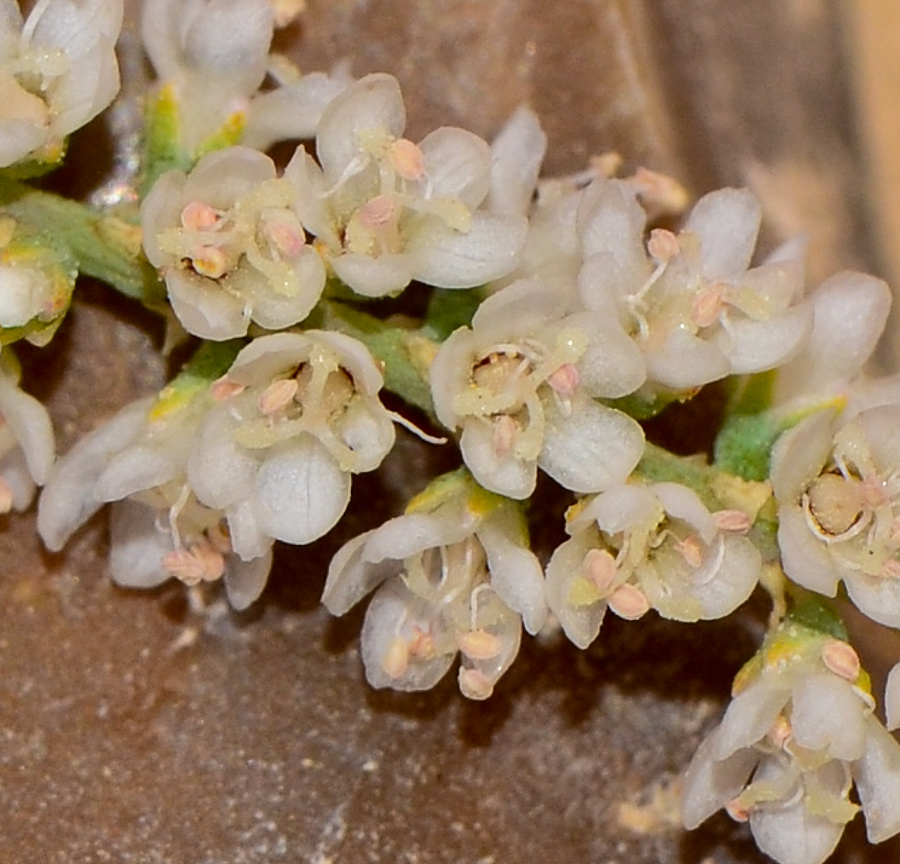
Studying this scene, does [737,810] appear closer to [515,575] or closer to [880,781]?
[880,781]

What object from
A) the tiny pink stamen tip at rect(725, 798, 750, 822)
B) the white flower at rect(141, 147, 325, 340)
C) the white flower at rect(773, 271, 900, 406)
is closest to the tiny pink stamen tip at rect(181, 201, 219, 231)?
the white flower at rect(141, 147, 325, 340)

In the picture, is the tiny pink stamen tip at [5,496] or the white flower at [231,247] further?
the tiny pink stamen tip at [5,496]

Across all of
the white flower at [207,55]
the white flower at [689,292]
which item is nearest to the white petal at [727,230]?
the white flower at [689,292]

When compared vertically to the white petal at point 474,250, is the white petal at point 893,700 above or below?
below

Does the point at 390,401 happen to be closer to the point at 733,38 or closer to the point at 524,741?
the point at 524,741

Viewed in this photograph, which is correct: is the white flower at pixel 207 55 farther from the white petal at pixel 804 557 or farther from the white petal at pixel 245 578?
the white petal at pixel 804 557

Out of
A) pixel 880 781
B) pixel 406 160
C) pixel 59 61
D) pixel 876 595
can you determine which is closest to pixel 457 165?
pixel 406 160
